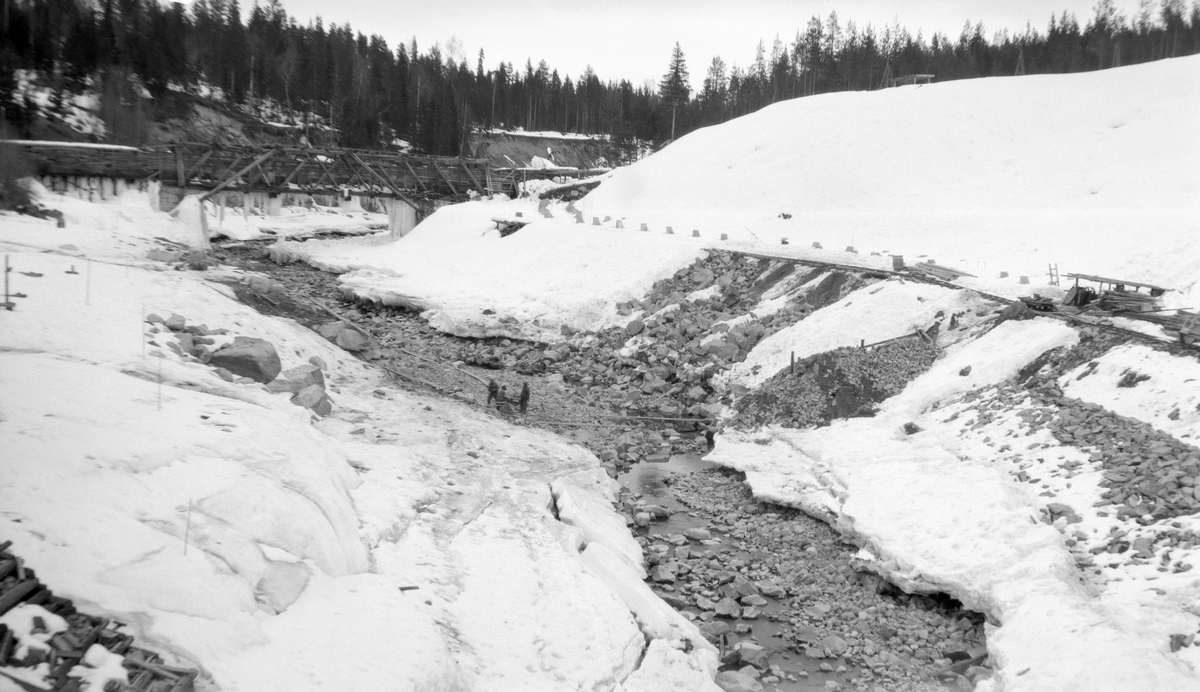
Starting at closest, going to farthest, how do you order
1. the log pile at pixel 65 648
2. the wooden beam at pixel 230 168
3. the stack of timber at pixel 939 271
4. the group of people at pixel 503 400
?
the log pile at pixel 65 648
the group of people at pixel 503 400
the stack of timber at pixel 939 271
the wooden beam at pixel 230 168

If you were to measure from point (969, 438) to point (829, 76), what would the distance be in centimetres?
7845

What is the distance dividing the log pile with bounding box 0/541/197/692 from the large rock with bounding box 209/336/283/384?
7.63m

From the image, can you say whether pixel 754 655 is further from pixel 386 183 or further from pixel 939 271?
pixel 386 183

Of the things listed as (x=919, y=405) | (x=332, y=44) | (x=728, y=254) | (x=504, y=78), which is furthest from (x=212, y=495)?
(x=504, y=78)

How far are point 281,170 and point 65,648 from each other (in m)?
43.5

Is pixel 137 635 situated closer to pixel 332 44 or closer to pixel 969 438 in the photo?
pixel 969 438

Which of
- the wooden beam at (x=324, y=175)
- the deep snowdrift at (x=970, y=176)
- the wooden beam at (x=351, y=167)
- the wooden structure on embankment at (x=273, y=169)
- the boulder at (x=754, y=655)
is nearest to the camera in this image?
the boulder at (x=754, y=655)

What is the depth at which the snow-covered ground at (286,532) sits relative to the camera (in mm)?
6652

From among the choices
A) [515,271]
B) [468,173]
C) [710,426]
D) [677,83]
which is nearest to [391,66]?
[677,83]

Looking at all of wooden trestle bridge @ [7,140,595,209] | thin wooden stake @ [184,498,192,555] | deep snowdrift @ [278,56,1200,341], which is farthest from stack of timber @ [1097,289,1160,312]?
wooden trestle bridge @ [7,140,595,209]

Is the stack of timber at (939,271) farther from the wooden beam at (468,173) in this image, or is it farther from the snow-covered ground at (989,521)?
the wooden beam at (468,173)

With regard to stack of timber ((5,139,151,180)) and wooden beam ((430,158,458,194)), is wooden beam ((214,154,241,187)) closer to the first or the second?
stack of timber ((5,139,151,180))

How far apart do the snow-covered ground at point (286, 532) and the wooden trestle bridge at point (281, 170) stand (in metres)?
26.7

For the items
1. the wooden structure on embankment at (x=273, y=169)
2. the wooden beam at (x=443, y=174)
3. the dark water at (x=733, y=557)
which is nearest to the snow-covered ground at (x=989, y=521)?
the dark water at (x=733, y=557)
